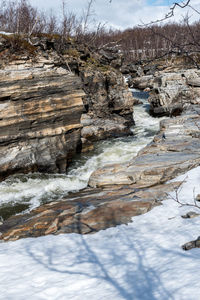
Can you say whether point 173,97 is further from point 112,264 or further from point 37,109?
point 112,264

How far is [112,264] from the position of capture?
3793 millimetres

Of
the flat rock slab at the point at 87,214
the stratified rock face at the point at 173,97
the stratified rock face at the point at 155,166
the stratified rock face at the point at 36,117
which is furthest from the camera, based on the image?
the stratified rock face at the point at 173,97

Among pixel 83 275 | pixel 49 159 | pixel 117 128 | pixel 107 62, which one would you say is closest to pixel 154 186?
pixel 83 275

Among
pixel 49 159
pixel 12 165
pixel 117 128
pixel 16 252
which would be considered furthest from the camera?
pixel 117 128

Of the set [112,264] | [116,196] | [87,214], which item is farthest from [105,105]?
[112,264]

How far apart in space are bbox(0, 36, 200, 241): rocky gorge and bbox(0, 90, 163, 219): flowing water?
473mm

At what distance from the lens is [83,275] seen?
11.5 feet

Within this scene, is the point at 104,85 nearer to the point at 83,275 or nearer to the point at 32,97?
the point at 32,97

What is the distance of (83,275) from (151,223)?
2106mm

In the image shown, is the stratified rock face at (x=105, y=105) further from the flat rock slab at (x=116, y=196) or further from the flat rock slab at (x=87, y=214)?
the flat rock slab at (x=87, y=214)

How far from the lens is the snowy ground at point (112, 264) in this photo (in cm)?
305

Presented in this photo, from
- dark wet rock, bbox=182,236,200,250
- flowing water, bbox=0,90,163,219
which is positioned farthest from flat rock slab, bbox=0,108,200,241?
dark wet rock, bbox=182,236,200,250

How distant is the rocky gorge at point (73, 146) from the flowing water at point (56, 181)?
47cm

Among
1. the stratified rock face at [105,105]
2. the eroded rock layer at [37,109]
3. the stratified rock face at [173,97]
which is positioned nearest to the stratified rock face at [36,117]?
the eroded rock layer at [37,109]
